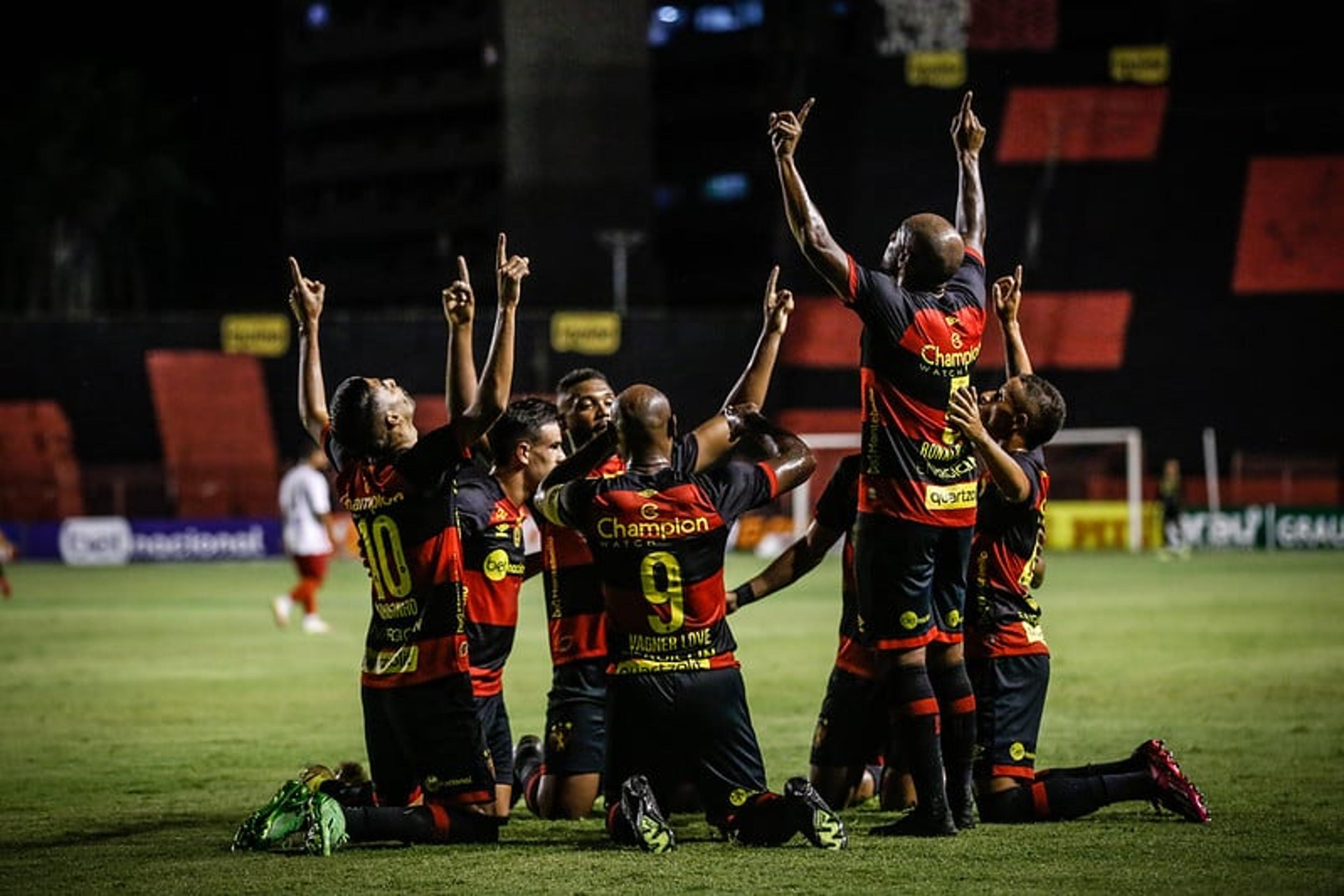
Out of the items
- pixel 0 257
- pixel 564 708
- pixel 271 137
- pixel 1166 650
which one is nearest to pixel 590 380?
pixel 564 708

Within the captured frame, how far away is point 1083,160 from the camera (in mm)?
43656

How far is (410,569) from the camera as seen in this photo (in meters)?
8.42

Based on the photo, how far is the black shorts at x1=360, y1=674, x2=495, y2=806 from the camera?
8344 millimetres

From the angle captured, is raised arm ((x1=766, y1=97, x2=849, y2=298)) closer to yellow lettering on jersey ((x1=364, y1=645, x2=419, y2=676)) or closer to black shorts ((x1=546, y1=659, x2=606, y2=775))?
yellow lettering on jersey ((x1=364, y1=645, x2=419, y2=676))

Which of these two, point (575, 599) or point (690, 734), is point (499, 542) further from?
point (690, 734)

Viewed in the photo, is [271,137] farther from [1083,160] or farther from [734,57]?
[1083,160]

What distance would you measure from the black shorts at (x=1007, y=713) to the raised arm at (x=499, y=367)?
2.80 metres

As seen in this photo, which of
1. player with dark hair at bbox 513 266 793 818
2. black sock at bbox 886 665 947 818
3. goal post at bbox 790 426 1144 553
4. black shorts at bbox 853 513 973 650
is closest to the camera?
black sock at bbox 886 665 947 818

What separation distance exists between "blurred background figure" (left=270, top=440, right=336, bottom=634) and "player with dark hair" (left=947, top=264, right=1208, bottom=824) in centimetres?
1398

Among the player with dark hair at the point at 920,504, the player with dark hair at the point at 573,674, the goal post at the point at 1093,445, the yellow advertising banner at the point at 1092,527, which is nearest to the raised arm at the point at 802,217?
the player with dark hair at the point at 920,504

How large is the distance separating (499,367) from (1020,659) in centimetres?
309

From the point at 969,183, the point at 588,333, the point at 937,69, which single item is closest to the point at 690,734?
the point at 969,183

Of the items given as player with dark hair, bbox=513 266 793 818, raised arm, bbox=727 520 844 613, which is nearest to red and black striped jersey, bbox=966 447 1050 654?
raised arm, bbox=727 520 844 613

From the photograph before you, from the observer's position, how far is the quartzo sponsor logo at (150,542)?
39375 millimetres
